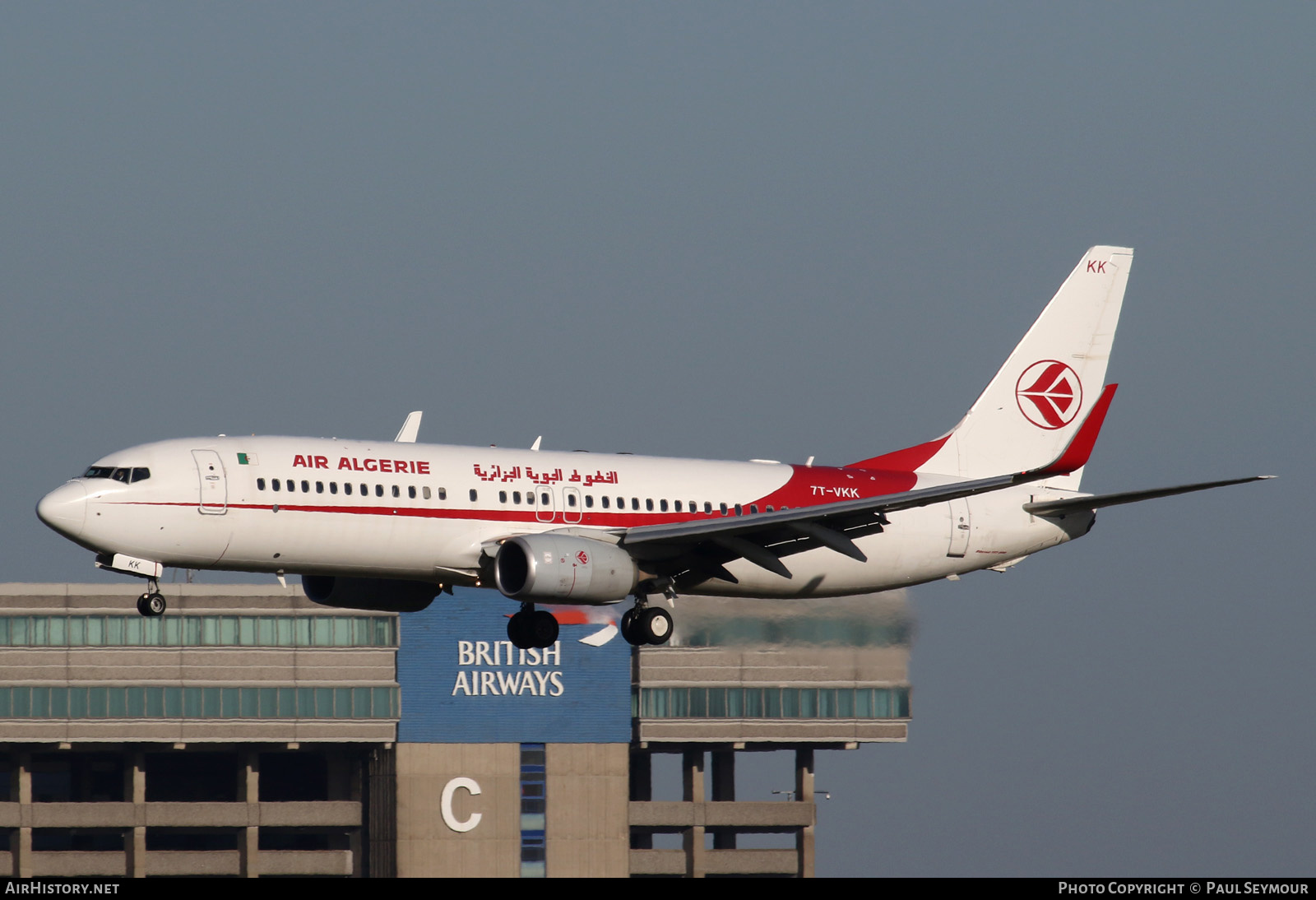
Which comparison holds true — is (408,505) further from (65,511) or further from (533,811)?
(533,811)

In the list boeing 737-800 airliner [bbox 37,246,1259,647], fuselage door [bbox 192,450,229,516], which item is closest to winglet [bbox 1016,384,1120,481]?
boeing 737-800 airliner [bbox 37,246,1259,647]

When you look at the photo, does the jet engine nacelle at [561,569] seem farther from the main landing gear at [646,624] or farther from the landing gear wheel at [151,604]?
the landing gear wheel at [151,604]

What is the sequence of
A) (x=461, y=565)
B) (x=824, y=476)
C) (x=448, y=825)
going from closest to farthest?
(x=461, y=565) < (x=824, y=476) < (x=448, y=825)

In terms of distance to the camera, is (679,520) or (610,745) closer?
(679,520)

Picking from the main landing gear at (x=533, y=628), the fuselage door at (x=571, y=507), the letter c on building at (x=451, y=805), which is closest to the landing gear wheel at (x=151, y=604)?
the main landing gear at (x=533, y=628)

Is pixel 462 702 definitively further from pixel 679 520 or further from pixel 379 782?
pixel 679 520

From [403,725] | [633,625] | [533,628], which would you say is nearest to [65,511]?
[533,628]

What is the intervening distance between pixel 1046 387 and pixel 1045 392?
0.53 feet

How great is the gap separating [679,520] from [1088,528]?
1317 cm

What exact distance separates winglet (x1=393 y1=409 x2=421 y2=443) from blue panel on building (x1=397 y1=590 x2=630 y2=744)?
304 ft

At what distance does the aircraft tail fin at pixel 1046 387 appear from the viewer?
202 feet

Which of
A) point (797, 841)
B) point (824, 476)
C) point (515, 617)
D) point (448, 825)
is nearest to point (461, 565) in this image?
point (515, 617)

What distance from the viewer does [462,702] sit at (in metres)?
148
